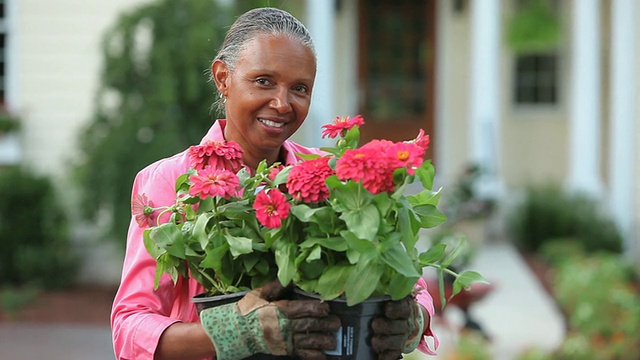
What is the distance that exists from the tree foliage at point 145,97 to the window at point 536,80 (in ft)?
19.8

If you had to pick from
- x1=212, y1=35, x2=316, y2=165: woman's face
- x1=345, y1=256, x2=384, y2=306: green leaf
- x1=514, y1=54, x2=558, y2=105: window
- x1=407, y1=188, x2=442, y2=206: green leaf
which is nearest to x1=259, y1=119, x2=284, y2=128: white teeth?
x1=212, y1=35, x2=316, y2=165: woman's face

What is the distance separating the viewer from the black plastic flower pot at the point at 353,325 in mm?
1979

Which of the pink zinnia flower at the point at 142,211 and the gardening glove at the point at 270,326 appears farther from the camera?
the pink zinnia flower at the point at 142,211

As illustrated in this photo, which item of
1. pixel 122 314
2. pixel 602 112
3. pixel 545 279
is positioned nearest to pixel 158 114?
pixel 545 279

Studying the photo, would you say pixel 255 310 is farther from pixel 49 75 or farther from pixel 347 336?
pixel 49 75

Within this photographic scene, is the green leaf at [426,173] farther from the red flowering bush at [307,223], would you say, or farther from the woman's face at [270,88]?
the woman's face at [270,88]

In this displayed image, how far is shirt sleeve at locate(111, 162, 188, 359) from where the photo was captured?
2068 millimetres

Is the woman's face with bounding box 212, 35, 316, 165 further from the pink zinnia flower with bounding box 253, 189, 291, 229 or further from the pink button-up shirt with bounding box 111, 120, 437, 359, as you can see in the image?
the pink zinnia flower with bounding box 253, 189, 291, 229

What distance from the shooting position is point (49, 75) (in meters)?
9.78

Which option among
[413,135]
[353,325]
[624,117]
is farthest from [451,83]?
[353,325]

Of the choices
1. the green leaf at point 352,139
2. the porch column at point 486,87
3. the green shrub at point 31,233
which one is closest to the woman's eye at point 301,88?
the green leaf at point 352,139

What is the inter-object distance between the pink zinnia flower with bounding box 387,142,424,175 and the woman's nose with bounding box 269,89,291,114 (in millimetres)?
311

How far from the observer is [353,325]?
6.54 feet

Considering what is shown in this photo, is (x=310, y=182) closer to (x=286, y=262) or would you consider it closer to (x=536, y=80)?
(x=286, y=262)
